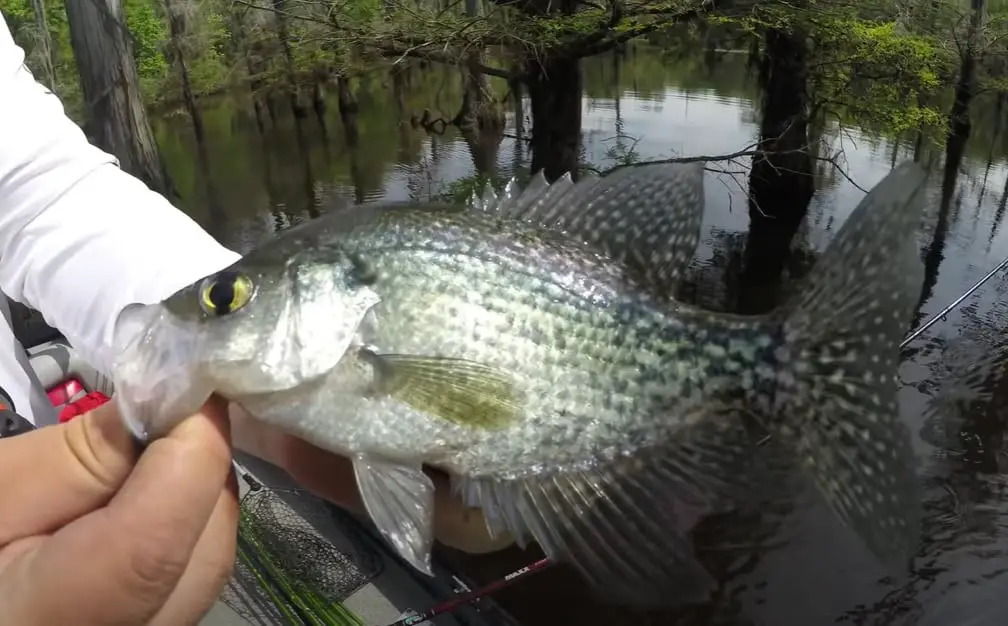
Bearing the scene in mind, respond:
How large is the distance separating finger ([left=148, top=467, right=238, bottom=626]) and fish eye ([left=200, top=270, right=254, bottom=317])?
28 centimetres

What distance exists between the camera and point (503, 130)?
554 inches

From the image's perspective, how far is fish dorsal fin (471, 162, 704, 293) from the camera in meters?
1.33

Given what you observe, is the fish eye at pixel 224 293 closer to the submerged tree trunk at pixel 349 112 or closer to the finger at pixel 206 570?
the finger at pixel 206 570

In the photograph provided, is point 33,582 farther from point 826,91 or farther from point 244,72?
point 244,72

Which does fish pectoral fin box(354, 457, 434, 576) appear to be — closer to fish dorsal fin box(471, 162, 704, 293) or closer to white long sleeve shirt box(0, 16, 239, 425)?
fish dorsal fin box(471, 162, 704, 293)

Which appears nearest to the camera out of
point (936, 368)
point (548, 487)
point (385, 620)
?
point (548, 487)

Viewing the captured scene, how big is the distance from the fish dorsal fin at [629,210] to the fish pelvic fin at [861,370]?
225 mm

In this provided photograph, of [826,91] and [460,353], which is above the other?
[460,353]

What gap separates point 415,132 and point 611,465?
15629 mm

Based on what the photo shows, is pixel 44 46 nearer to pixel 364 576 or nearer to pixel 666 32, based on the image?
pixel 666 32

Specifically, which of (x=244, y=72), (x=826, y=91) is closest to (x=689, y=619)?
(x=826, y=91)

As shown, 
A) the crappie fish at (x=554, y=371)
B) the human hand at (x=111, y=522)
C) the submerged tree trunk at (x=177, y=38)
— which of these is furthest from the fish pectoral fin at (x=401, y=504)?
the submerged tree trunk at (x=177, y=38)

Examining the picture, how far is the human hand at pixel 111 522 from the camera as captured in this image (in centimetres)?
98

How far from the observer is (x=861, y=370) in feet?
3.95
